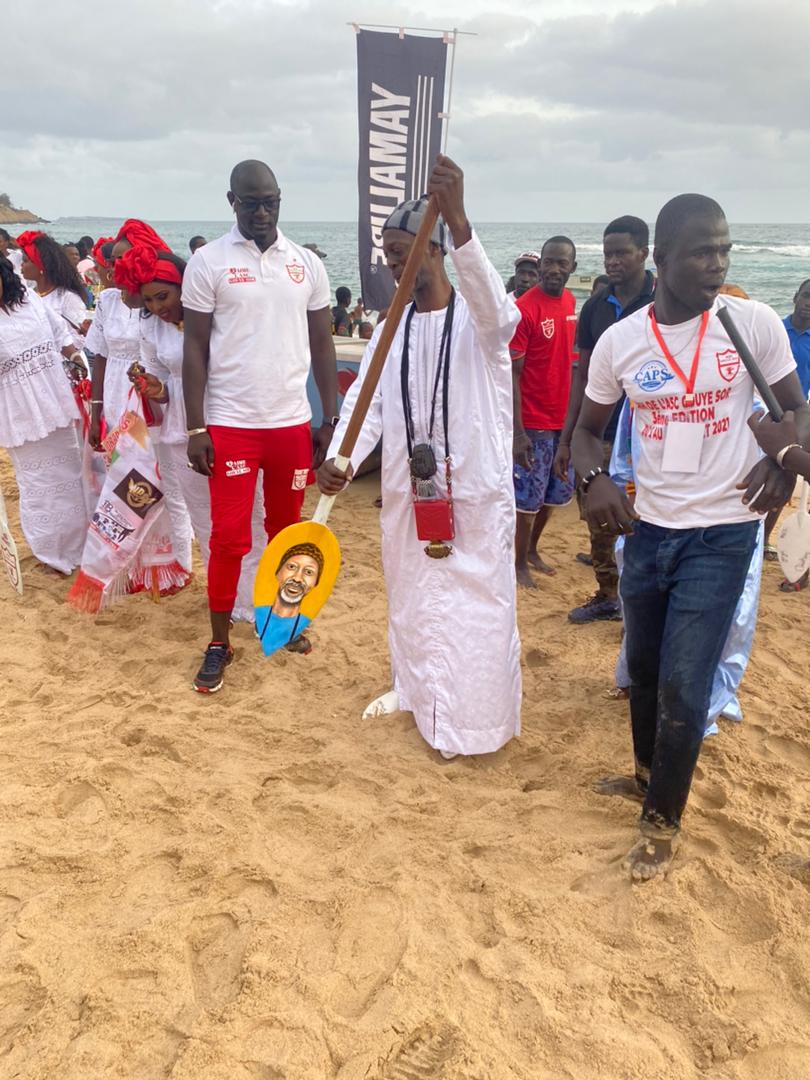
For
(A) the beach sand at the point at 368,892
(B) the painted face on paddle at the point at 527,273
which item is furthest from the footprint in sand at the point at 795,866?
(B) the painted face on paddle at the point at 527,273

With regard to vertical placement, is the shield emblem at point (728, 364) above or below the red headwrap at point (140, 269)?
below

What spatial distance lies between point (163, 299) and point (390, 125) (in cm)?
427

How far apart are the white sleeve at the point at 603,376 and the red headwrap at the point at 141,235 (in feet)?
7.36

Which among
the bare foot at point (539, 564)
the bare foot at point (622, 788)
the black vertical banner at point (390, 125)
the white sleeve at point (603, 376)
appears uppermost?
the black vertical banner at point (390, 125)

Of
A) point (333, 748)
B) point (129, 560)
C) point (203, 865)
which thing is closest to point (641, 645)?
point (333, 748)

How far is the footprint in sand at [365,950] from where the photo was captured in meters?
2.15

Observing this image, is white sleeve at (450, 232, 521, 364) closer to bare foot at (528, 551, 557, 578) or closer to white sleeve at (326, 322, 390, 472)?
white sleeve at (326, 322, 390, 472)

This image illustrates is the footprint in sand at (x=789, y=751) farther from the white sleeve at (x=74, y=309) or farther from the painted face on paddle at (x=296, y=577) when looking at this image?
the white sleeve at (x=74, y=309)

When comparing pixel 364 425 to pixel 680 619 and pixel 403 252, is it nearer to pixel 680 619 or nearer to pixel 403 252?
pixel 403 252

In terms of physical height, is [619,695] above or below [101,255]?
below

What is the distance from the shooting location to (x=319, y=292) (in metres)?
3.88

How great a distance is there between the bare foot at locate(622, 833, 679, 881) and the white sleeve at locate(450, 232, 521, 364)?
5.64 ft

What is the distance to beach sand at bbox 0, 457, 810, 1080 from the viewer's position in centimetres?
201

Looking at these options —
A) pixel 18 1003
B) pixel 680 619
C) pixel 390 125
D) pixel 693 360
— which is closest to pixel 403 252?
pixel 693 360
